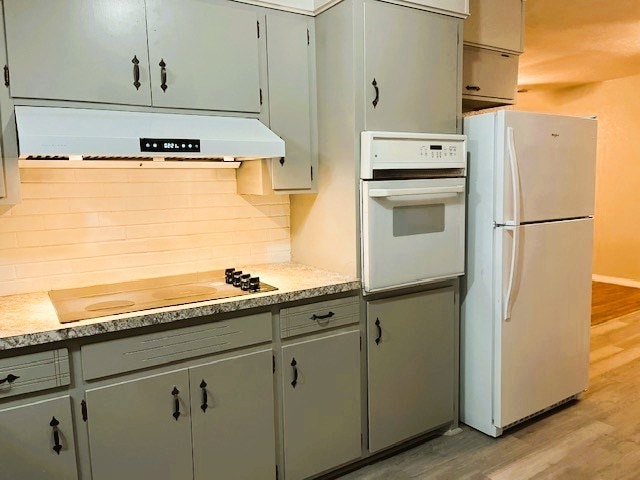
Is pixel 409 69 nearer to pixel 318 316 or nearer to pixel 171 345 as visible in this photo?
pixel 318 316

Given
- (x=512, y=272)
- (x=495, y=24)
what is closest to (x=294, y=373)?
(x=512, y=272)

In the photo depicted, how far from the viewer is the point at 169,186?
8.34ft

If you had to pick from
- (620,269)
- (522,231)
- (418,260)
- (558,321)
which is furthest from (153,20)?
(620,269)

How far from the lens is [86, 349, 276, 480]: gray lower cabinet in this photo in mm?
1852

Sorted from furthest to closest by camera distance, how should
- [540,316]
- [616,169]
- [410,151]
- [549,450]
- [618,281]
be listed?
[618,281] → [616,169] → [540,316] → [549,450] → [410,151]

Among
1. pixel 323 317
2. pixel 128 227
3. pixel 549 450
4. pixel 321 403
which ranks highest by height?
pixel 128 227

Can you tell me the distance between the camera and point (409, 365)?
2.59 metres

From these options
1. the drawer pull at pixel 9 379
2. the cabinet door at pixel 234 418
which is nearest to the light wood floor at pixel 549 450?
the cabinet door at pixel 234 418

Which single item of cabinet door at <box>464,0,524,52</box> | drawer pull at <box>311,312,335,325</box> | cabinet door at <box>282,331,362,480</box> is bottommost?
cabinet door at <box>282,331,362,480</box>

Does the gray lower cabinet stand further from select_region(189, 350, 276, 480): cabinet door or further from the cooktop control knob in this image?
the cooktop control knob

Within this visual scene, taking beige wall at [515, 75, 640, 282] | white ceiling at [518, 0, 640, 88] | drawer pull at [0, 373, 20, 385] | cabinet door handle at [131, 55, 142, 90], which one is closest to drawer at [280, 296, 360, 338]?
drawer pull at [0, 373, 20, 385]

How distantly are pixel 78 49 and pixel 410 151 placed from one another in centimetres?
144

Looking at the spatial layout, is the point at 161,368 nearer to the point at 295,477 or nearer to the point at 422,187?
the point at 295,477

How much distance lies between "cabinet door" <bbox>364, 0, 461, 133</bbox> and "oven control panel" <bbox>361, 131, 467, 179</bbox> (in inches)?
3.2
